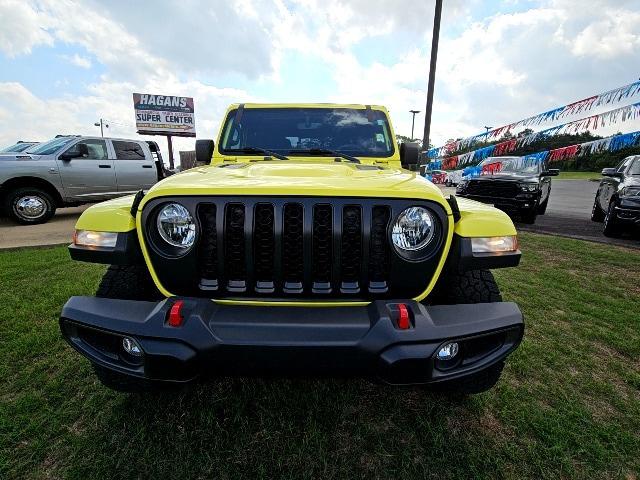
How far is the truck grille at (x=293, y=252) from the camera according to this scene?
5.01 feet

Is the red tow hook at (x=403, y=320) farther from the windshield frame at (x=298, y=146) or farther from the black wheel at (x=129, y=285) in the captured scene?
the windshield frame at (x=298, y=146)

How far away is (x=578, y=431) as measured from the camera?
1.88 meters

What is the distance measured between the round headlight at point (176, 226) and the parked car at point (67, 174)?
7474 millimetres

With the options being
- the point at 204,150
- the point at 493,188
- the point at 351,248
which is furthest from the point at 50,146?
the point at 493,188

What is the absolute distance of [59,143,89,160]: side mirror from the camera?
7510mm

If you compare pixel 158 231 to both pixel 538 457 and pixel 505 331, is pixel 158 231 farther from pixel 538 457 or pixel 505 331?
pixel 538 457

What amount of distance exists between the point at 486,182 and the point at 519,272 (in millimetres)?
4603

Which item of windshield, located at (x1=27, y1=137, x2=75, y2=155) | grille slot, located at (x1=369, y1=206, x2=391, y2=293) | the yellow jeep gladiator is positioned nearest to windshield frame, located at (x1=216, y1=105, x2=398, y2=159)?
the yellow jeep gladiator

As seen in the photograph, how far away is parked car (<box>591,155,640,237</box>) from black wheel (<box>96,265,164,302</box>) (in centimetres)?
754

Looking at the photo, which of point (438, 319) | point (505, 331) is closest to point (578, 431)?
point (505, 331)

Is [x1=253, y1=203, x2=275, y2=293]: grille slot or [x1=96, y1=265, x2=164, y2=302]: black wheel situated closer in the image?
[x1=253, y1=203, x2=275, y2=293]: grille slot

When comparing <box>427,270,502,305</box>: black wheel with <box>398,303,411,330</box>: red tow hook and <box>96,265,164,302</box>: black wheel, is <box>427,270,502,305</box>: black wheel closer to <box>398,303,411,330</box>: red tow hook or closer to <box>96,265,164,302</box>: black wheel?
<box>398,303,411,330</box>: red tow hook

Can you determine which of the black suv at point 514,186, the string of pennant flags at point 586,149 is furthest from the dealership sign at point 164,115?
the black suv at point 514,186

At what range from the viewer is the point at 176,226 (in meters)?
1.59
